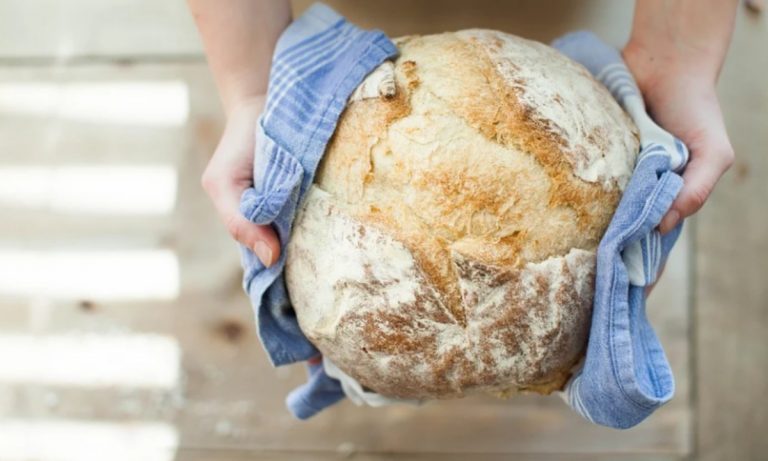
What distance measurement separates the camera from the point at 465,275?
2.91ft

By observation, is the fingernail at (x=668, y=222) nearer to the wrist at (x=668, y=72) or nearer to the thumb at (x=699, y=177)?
the thumb at (x=699, y=177)

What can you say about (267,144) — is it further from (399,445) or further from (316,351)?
(399,445)

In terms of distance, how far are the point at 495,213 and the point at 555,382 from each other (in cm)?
28

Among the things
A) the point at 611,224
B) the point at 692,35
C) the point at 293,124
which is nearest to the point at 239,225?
the point at 293,124

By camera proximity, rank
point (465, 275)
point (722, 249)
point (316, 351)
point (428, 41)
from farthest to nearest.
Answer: point (722, 249)
point (316, 351)
point (428, 41)
point (465, 275)

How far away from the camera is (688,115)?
1102 mm

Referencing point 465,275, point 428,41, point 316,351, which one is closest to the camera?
point 465,275

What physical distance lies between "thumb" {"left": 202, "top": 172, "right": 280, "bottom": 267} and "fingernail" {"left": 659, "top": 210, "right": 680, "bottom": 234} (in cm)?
48

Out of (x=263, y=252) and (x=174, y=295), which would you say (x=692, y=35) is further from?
(x=174, y=295)

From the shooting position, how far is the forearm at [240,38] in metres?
1.10

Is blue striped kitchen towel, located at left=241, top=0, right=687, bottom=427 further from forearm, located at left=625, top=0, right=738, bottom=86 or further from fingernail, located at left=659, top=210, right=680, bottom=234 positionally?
forearm, located at left=625, top=0, right=738, bottom=86

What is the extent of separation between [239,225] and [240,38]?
283mm

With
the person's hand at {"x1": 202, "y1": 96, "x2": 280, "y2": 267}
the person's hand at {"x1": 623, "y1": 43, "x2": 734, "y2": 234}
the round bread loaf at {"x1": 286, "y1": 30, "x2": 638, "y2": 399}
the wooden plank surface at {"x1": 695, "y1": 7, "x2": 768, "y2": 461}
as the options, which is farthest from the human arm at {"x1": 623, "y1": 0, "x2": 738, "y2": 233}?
the person's hand at {"x1": 202, "y1": 96, "x2": 280, "y2": 267}

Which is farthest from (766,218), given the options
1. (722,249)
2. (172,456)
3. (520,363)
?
(172,456)
